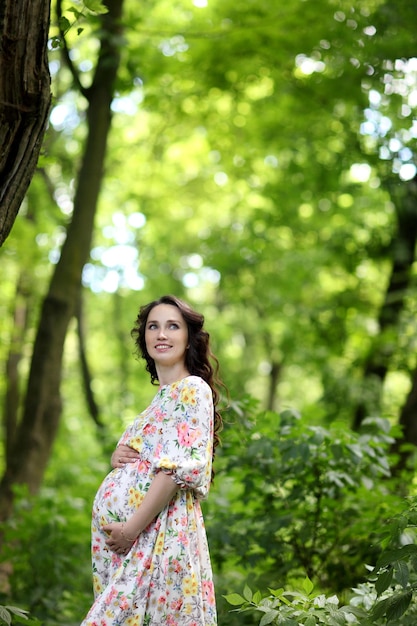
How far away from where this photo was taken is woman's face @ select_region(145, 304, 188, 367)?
3623mm

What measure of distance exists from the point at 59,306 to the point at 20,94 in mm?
4456

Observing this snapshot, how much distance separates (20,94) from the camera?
11.1 ft

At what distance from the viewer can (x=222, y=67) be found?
977 centimetres

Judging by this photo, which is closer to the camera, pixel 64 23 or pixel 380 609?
pixel 380 609

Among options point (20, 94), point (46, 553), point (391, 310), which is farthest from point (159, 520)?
point (391, 310)

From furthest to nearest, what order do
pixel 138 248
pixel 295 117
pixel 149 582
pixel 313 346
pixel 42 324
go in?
1. pixel 138 248
2. pixel 313 346
3. pixel 295 117
4. pixel 42 324
5. pixel 149 582

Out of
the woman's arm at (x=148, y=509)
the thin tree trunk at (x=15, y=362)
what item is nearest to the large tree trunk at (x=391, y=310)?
the thin tree trunk at (x=15, y=362)

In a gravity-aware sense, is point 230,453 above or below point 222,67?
below

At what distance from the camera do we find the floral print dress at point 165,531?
3.27m

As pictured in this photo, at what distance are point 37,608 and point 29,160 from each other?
3971 mm

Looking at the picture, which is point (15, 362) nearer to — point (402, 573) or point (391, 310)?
point (391, 310)

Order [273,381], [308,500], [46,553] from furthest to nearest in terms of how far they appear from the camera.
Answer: [273,381]
[46,553]
[308,500]

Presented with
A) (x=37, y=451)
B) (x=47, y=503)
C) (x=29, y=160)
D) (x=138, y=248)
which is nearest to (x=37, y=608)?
(x=47, y=503)

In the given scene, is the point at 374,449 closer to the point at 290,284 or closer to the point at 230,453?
the point at 230,453
